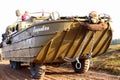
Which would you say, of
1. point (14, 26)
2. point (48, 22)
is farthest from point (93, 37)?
point (14, 26)

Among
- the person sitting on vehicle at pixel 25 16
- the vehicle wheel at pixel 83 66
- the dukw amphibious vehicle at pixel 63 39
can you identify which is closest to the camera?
the dukw amphibious vehicle at pixel 63 39

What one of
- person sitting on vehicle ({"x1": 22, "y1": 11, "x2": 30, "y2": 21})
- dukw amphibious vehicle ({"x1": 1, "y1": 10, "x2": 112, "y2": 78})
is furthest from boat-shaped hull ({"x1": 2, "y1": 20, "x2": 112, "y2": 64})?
person sitting on vehicle ({"x1": 22, "y1": 11, "x2": 30, "y2": 21})

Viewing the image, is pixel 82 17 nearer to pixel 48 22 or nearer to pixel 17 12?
pixel 48 22

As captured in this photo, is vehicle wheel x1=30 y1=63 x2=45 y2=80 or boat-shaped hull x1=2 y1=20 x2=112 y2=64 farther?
vehicle wheel x1=30 y1=63 x2=45 y2=80

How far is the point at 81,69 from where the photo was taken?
34.4ft

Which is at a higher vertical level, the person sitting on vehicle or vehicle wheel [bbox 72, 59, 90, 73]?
the person sitting on vehicle

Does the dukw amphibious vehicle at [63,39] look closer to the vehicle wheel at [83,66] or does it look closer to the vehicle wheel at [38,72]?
the vehicle wheel at [38,72]

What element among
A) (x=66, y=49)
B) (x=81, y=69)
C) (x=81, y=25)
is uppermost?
(x=81, y=25)

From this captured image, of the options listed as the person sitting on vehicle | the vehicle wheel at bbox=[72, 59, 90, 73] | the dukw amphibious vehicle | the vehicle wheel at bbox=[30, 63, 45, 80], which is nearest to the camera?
the dukw amphibious vehicle

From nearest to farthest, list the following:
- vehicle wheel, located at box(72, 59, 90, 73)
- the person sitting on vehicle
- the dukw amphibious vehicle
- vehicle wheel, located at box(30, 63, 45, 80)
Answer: the dukw amphibious vehicle < vehicle wheel, located at box(30, 63, 45, 80) < vehicle wheel, located at box(72, 59, 90, 73) < the person sitting on vehicle

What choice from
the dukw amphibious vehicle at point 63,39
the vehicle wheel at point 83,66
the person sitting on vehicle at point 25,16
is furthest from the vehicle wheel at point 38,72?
the person sitting on vehicle at point 25,16

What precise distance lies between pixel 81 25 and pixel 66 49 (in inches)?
42.1

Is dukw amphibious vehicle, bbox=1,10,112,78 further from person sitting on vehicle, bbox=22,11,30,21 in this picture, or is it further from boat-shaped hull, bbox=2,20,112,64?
person sitting on vehicle, bbox=22,11,30,21

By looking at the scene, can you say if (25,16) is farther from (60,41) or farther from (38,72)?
(60,41)
